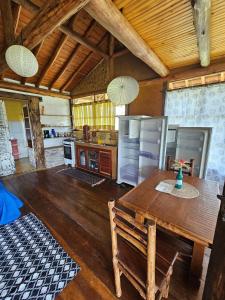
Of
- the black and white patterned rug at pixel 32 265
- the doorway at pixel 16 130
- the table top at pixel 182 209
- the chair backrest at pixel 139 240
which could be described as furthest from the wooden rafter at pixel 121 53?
the black and white patterned rug at pixel 32 265

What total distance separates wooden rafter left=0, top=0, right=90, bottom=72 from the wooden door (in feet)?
5.92

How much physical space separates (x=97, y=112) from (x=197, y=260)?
426cm

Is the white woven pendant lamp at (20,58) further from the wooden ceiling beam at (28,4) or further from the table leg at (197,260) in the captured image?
the table leg at (197,260)

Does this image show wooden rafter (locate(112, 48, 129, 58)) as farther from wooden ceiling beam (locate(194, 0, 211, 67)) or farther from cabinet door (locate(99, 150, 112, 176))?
cabinet door (locate(99, 150, 112, 176))

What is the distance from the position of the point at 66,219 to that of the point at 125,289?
4.14 feet

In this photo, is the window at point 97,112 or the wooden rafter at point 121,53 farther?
the window at point 97,112

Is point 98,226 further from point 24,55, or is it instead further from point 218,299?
point 24,55

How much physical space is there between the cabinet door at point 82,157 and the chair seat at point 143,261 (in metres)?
3.27

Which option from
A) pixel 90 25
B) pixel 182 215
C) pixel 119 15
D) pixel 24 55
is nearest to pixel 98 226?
pixel 182 215

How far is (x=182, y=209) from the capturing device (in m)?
1.20

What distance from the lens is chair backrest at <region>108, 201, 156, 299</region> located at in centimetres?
76

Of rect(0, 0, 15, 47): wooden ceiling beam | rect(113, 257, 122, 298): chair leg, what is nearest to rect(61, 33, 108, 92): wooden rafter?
rect(0, 0, 15, 47): wooden ceiling beam

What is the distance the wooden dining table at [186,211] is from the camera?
3.23 ft

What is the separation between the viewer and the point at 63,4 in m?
1.42
